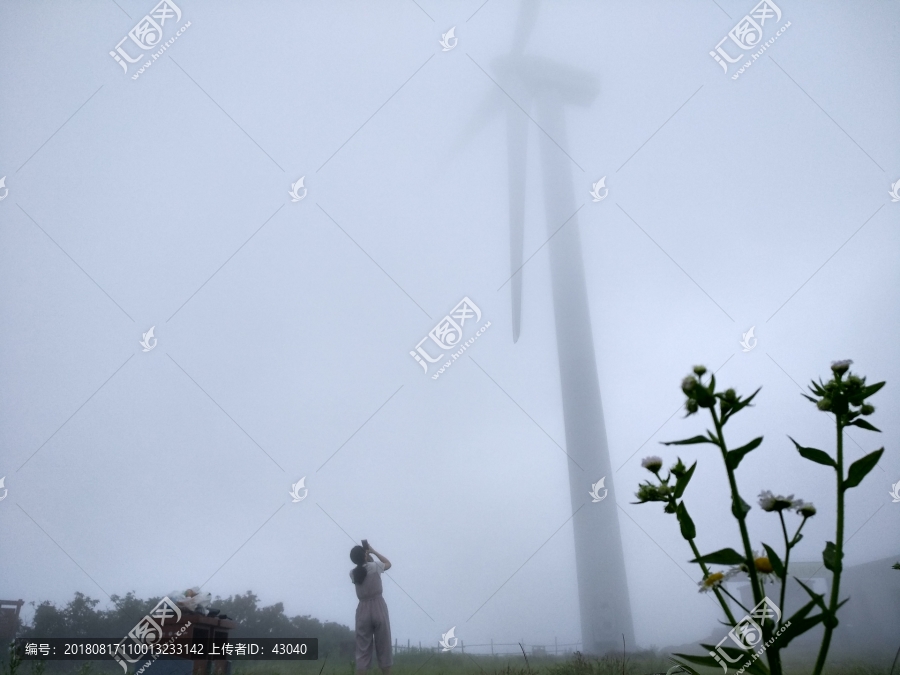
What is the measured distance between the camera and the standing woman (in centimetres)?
502

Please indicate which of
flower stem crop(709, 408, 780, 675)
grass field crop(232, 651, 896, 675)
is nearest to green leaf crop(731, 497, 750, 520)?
flower stem crop(709, 408, 780, 675)

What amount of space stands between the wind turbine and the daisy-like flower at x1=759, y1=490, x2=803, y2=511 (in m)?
6.71

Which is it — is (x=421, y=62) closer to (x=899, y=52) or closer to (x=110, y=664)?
(x=899, y=52)

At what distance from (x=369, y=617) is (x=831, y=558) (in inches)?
188

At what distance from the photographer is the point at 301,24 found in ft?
42.3

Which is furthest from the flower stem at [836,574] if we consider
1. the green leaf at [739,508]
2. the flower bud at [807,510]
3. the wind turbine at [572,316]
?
the wind turbine at [572,316]

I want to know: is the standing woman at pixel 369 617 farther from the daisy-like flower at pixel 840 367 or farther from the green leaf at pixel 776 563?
the daisy-like flower at pixel 840 367

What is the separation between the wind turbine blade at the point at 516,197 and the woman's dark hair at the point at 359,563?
565 centimetres

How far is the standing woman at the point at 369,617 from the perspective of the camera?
5016 mm

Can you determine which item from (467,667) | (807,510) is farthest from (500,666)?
(807,510)

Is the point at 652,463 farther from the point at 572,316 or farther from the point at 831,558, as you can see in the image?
the point at 572,316

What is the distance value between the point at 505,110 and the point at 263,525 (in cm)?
1073

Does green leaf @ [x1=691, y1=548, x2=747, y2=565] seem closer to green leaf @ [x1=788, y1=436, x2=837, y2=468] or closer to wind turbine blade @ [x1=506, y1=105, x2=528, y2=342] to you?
green leaf @ [x1=788, y1=436, x2=837, y2=468]

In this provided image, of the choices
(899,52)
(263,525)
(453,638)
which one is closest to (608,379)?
(453,638)
